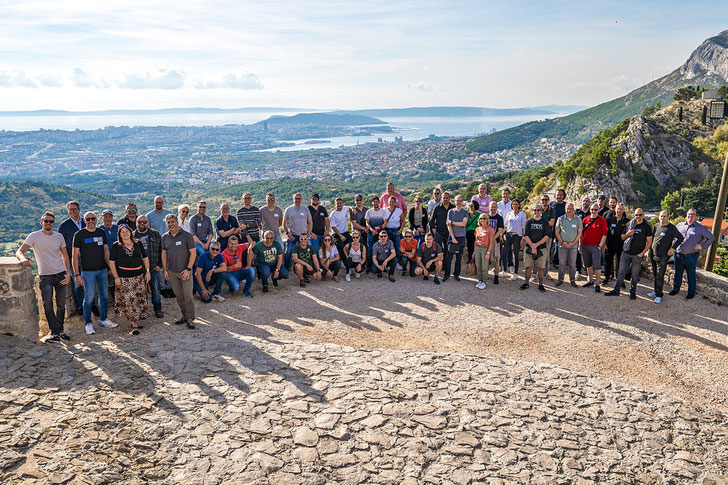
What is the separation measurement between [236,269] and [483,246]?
5.29 m

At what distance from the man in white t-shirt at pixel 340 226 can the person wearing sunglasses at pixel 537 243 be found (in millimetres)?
4121

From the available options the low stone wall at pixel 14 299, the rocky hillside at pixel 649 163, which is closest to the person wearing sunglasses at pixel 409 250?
the low stone wall at pixel 14 299

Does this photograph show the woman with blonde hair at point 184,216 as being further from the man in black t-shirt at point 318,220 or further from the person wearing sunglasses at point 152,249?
the man in black t-shirt at point 318,220

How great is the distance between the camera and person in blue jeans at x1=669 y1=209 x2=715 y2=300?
29.0 feet

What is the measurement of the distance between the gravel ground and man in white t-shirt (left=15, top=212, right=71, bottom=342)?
40cm

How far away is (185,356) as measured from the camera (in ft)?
21.2

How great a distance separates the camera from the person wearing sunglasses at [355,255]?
35.0ft

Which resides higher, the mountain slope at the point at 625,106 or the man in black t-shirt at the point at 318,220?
the mountain slope at the point at 625,106

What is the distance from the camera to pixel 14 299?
669 cm

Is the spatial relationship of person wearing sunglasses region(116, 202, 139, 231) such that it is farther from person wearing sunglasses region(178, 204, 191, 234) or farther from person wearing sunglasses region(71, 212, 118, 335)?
person wearing sunglasses region(71, 212, 118, 335)

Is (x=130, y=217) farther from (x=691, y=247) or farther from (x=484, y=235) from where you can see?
(x=691, y=247)

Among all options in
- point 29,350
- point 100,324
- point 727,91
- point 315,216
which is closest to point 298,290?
point 315,216

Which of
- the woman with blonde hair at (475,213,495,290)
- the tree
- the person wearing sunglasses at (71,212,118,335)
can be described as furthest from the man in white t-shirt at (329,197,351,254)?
the tree

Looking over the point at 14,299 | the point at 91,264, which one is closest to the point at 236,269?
the point at 91,264
